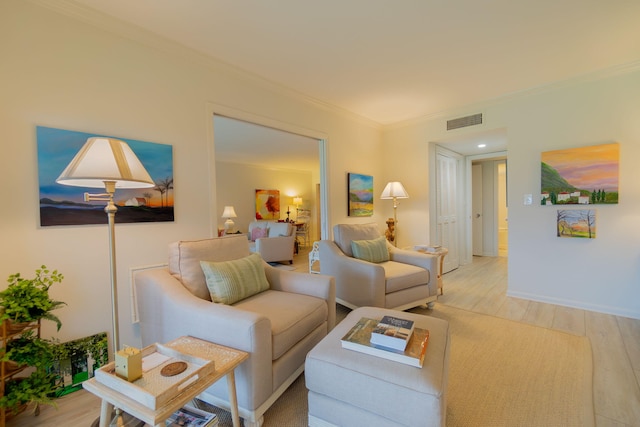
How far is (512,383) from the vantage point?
68.4 inches

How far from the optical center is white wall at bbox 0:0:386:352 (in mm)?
1620

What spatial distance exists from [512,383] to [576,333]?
1213 mm

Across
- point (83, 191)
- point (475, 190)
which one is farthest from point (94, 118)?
point (475, 190)

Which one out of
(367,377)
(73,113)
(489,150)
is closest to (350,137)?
(489,150)

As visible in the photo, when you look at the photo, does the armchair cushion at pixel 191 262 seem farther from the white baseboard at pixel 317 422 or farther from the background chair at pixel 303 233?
the background chair at pixel 303 233

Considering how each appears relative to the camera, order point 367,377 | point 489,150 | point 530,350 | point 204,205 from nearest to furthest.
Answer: point 367,377
point 530,350
point 204,205
point 489,150

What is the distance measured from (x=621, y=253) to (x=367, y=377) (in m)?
3.19

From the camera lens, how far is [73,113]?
180 centimetres

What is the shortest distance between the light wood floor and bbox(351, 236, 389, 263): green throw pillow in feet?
3.03

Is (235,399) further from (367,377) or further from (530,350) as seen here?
(530,350)

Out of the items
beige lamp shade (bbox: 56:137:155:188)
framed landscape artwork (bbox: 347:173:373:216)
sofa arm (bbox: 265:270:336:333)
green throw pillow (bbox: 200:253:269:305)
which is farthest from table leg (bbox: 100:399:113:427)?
framed landscape artwork (bbox: 347:173:373:216)

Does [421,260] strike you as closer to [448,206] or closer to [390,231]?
[390,231]

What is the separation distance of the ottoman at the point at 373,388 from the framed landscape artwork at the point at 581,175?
8.62 ft

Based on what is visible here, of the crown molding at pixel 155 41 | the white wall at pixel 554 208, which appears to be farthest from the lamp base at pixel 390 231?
the crown molding at pixel 155 41
